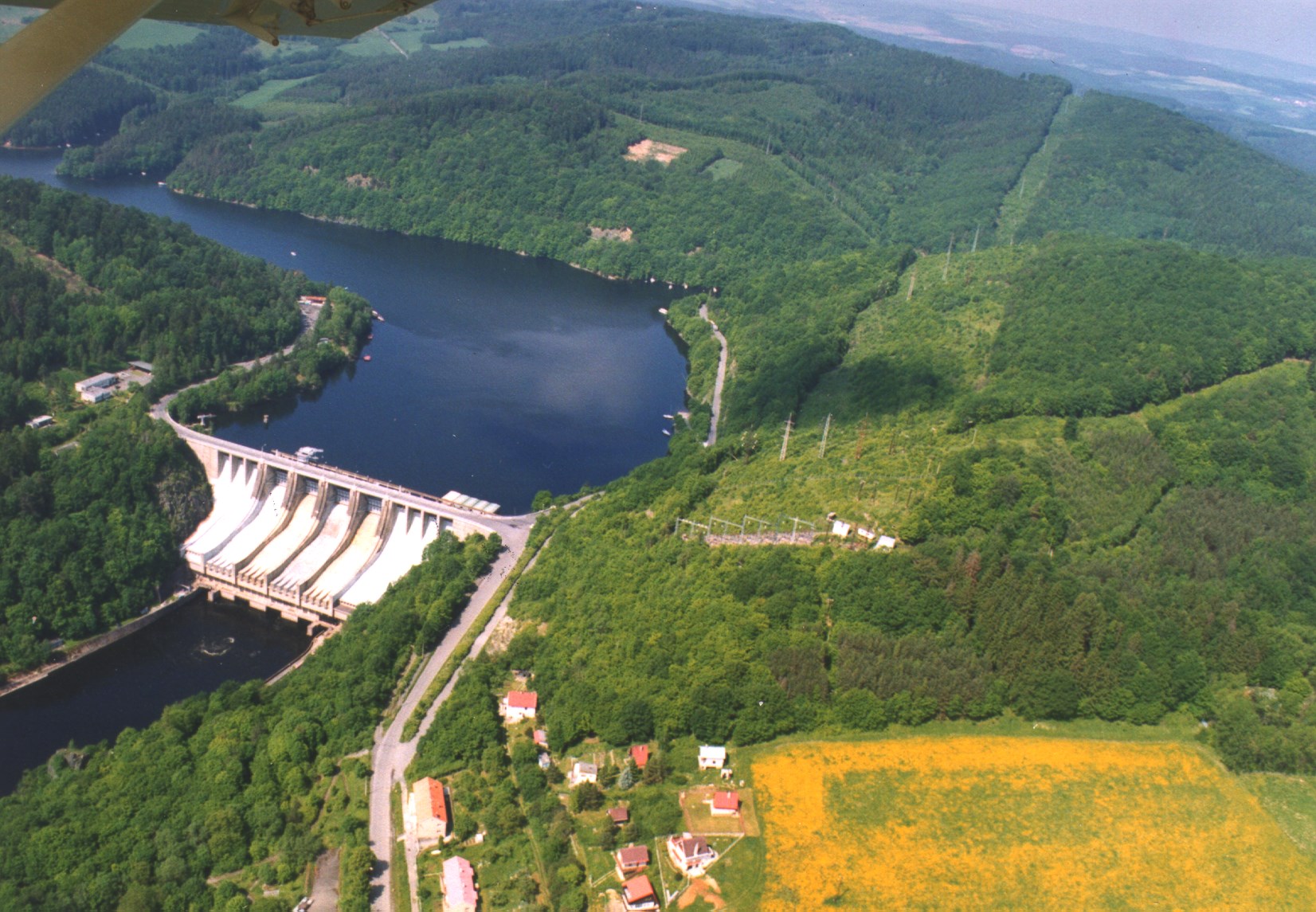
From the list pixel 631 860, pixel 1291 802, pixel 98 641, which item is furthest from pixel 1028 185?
pixel 631 860

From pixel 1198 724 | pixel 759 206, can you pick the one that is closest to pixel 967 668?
pixel 1198 724

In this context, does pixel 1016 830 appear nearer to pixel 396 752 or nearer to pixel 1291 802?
pixel 1291 802

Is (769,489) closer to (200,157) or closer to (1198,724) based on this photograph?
(1198,724)

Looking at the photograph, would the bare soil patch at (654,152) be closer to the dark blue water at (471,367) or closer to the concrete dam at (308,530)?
the dark blue water at (471,367)

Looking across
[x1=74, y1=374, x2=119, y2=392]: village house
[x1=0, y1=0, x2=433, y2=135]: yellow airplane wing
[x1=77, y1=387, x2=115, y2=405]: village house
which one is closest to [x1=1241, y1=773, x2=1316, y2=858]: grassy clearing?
[x1=0, y1=0, x2=433, y2=135]: yellow airplane wing

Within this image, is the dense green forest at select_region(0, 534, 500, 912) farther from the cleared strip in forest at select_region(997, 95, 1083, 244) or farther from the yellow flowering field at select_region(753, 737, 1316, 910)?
the cleared strip in forest at select_region(997, 95, 1083, 244)
